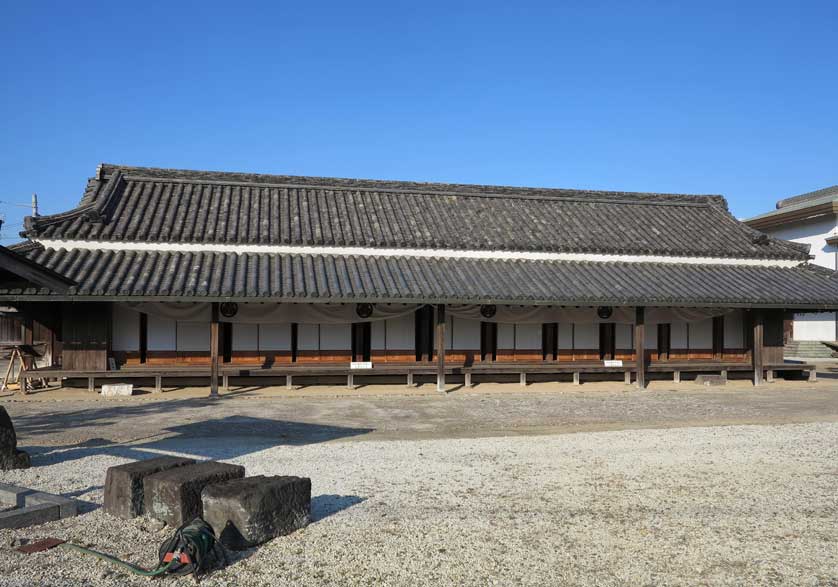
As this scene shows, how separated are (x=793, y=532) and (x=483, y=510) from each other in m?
2.62

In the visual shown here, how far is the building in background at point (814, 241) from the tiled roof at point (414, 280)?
584 inches

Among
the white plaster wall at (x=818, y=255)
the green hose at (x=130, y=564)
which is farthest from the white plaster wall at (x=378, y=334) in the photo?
the white plaster wall at (x=818, y=255)

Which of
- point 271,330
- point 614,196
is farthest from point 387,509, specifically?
point 614,196

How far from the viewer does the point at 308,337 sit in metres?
18.2

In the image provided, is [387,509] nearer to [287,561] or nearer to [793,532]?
[287,561]

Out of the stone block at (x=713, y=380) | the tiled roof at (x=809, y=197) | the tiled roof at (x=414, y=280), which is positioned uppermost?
the tiled roof at (x=809, y=197)

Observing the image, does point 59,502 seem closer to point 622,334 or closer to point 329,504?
point 329,504

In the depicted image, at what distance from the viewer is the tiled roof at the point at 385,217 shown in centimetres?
1798

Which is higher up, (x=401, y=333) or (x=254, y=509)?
(x=401, y=333)

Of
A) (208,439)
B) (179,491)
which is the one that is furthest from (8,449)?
(179,491)

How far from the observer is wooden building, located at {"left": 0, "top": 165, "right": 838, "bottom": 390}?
16.4 meters

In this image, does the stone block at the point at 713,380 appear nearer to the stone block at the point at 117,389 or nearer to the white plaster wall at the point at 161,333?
the white plaster wall at the point at 161,333

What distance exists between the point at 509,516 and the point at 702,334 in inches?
618

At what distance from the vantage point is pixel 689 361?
19766 mm
